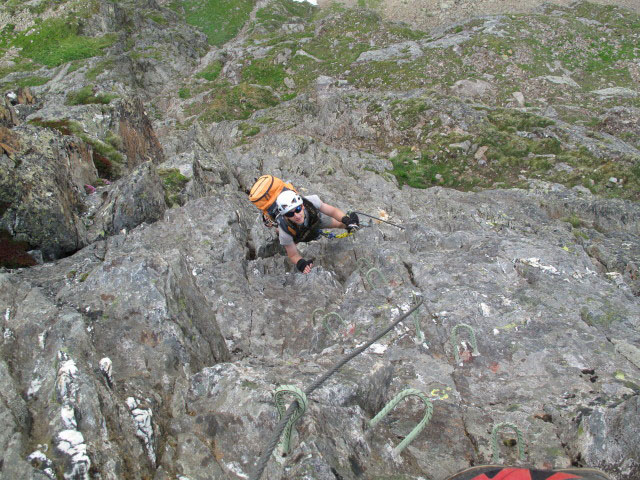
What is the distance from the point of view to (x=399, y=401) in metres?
4.60

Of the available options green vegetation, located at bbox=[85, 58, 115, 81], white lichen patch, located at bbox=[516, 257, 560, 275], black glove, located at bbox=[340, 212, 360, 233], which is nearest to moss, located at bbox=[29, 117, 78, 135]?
black glove, located at bbox=[340, 212, 360, 233]

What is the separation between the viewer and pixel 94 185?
14.7 m

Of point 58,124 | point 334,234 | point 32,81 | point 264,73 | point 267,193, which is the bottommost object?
point 334,234

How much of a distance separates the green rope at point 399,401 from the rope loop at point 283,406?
3.20ft

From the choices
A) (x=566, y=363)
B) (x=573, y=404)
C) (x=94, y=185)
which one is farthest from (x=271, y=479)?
(x=94, y=185)

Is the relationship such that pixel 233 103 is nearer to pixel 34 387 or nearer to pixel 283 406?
pixel 34 387

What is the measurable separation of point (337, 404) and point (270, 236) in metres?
9.09

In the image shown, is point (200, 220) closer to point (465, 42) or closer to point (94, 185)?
point (94, 185)

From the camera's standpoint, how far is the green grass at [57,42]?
45.7 metres

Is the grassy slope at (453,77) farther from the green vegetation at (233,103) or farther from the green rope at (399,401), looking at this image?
the green rope at (399,401)

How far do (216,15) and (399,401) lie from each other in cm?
7870

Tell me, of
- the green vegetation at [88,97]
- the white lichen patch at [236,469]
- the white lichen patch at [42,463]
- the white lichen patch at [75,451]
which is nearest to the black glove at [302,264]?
the white lichen patch at [236,469]

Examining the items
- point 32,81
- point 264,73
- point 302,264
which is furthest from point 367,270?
point 32,81

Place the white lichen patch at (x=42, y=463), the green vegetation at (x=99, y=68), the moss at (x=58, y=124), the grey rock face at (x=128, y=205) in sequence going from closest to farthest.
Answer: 1. the white lichen patch at (x=42, y=463)
2. the grey rock face at (x=128, y=205)
3. the moss at (x=58, y=124)
4. the green vegetation at (x=99, y=68)
